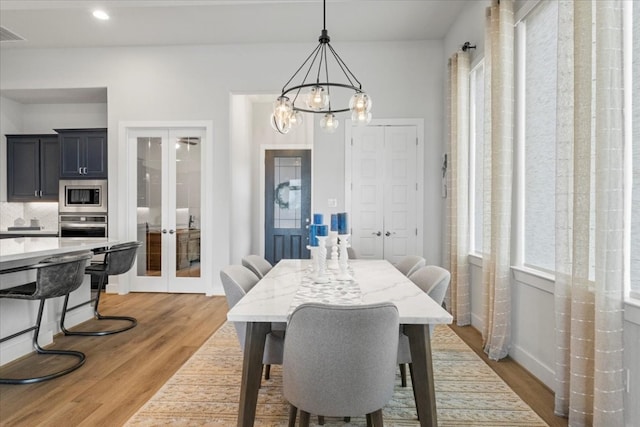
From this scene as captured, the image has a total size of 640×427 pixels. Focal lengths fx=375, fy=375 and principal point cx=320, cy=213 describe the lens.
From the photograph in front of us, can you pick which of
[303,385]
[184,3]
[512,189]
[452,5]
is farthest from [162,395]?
[452,5]

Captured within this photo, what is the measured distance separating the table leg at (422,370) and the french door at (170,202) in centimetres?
400

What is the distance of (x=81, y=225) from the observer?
525cm

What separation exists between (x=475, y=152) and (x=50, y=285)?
3.92 metres

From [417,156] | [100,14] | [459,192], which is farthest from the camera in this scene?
[417,156]

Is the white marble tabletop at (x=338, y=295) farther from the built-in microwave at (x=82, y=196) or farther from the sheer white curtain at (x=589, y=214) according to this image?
the built-in microwave at (x=82, y=196)

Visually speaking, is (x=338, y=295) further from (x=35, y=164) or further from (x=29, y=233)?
(x=35, y=164)

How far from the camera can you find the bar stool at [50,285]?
2.51 m

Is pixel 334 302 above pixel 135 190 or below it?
below

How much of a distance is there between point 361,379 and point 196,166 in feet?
14.2

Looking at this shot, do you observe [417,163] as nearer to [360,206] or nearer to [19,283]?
[360,206]

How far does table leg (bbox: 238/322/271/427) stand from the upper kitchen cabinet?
4610 millimetres

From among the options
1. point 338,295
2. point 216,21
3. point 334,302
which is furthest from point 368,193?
point 334,302

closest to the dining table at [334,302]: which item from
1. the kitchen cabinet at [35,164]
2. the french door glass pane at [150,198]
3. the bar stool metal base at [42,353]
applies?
the bar stool metal base at [42,353]

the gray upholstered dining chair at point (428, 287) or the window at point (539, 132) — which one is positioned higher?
the window at point (539, 132)
